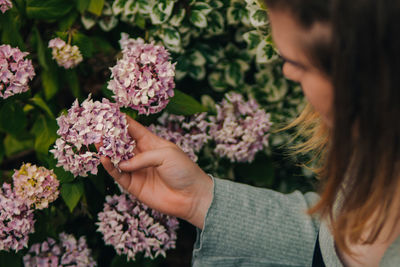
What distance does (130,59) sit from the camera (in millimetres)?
1137

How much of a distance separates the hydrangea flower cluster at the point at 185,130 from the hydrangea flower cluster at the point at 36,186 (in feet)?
1.19

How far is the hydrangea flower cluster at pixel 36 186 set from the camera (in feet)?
3.91

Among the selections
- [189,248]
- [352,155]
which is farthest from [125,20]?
[352,155]

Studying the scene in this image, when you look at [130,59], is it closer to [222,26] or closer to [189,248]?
[222,26]

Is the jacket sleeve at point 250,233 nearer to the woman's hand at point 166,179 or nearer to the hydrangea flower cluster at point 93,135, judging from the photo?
the woman's hand at point 166,179

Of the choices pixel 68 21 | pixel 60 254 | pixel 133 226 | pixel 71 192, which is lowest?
pixel 60 254

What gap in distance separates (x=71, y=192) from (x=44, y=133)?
12.0 inches

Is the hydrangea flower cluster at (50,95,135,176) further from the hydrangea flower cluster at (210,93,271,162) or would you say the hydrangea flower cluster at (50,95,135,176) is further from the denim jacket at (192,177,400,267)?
the hydrangea flower cluster at (210,93,271,162)

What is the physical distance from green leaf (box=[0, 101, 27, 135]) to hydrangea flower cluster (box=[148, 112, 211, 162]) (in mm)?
395

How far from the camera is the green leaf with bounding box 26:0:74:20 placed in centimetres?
143

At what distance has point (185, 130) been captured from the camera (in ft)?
5.04

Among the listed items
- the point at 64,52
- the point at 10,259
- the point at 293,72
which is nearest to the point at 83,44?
the point at 64,52

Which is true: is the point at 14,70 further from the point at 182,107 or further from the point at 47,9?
the point at 182,107

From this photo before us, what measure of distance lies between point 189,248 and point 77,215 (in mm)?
619
